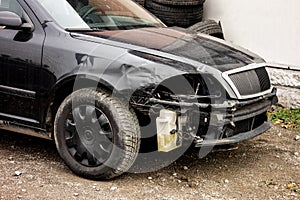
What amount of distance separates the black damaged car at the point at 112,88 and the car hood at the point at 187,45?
0.01 metres

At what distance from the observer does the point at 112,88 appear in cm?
404

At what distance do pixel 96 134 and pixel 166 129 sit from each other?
0.61m

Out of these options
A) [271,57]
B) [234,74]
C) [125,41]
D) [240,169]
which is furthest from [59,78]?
[271,57]

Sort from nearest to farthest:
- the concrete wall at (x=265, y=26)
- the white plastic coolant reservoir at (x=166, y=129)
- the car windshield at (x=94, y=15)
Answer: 1. the white plastic coolant reservoir at (x=166, y=129)
2. the car windshield at (x=94, y=15)
3. the concrete wall at (x=265, y=26)

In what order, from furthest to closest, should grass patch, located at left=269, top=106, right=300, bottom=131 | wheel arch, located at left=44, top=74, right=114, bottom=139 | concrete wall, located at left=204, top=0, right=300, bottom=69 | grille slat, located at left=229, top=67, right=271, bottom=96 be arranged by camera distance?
concrete wall, located at left=204, top=0, right=300, bottom=69, grass patch, located at left=269, top=106, right=300, bottom=131, grille slat, located at left=229, top=67, right=271, bottom=96, wheel arch, located at left=44, top=74, right=114, bottom=139

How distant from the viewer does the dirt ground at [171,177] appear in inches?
159

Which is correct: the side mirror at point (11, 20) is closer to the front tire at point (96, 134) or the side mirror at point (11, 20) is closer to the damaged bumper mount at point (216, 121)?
the front tire at point (96, 134)

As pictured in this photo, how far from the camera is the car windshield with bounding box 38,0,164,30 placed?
4.49m

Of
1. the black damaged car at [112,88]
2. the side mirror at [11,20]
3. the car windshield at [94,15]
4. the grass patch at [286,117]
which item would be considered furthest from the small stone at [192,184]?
the grass patch at [286,117]

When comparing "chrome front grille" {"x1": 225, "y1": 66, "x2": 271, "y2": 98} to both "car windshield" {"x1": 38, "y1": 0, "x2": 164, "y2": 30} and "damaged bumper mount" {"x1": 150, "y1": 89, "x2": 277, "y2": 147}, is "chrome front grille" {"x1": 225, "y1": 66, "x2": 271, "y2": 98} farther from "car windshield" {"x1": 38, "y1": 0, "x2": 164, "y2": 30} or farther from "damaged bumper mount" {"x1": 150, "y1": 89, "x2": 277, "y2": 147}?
"car windshield" {"x1": 38, "y1": 0, "x2": 164, "y2": 30}

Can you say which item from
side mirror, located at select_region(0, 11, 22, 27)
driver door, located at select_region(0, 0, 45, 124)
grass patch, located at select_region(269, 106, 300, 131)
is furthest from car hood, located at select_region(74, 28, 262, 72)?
grass patch, located at select_region(269, 106, 300, 131)

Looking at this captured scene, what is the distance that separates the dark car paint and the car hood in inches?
0.5

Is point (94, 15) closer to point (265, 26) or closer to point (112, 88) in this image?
point (112, 88)

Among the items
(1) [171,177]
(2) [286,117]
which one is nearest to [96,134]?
(1) [171,177]
